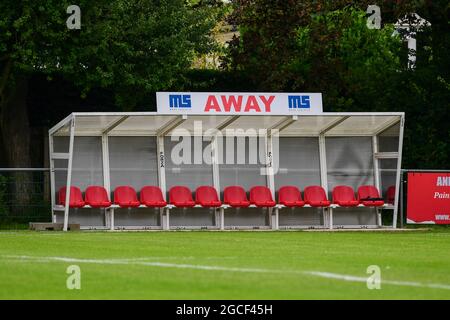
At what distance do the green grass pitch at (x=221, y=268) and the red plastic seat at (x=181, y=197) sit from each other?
8.55 metres

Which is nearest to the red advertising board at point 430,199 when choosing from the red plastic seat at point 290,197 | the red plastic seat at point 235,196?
the red plastic seat at point 290,197

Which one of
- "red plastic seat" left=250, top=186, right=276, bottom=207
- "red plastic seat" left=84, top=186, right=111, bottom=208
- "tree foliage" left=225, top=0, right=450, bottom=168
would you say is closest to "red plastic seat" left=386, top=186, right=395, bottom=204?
"tree foliage" left=225, top=0, right=450, bottom=168

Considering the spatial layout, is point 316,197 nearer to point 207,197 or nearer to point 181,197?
point 207,197

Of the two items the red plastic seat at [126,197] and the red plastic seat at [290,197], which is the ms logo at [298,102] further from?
the red plastic seat at [126,197]

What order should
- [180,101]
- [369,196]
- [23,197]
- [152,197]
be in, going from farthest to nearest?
[369,196] → [152,197] → [23,197] → [180,101]

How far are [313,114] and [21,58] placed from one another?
28.0 feet

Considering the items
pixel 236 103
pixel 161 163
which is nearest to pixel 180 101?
pixel 236 103

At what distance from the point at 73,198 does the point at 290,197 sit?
231 inches

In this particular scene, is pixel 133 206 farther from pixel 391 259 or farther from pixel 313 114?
pixel 391 259

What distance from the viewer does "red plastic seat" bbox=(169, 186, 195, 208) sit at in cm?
3181

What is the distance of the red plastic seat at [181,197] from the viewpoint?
31812 mm

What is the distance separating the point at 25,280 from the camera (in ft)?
44.1

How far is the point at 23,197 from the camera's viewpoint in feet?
103

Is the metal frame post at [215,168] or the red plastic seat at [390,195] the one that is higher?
the metal frame post at [215,168]
